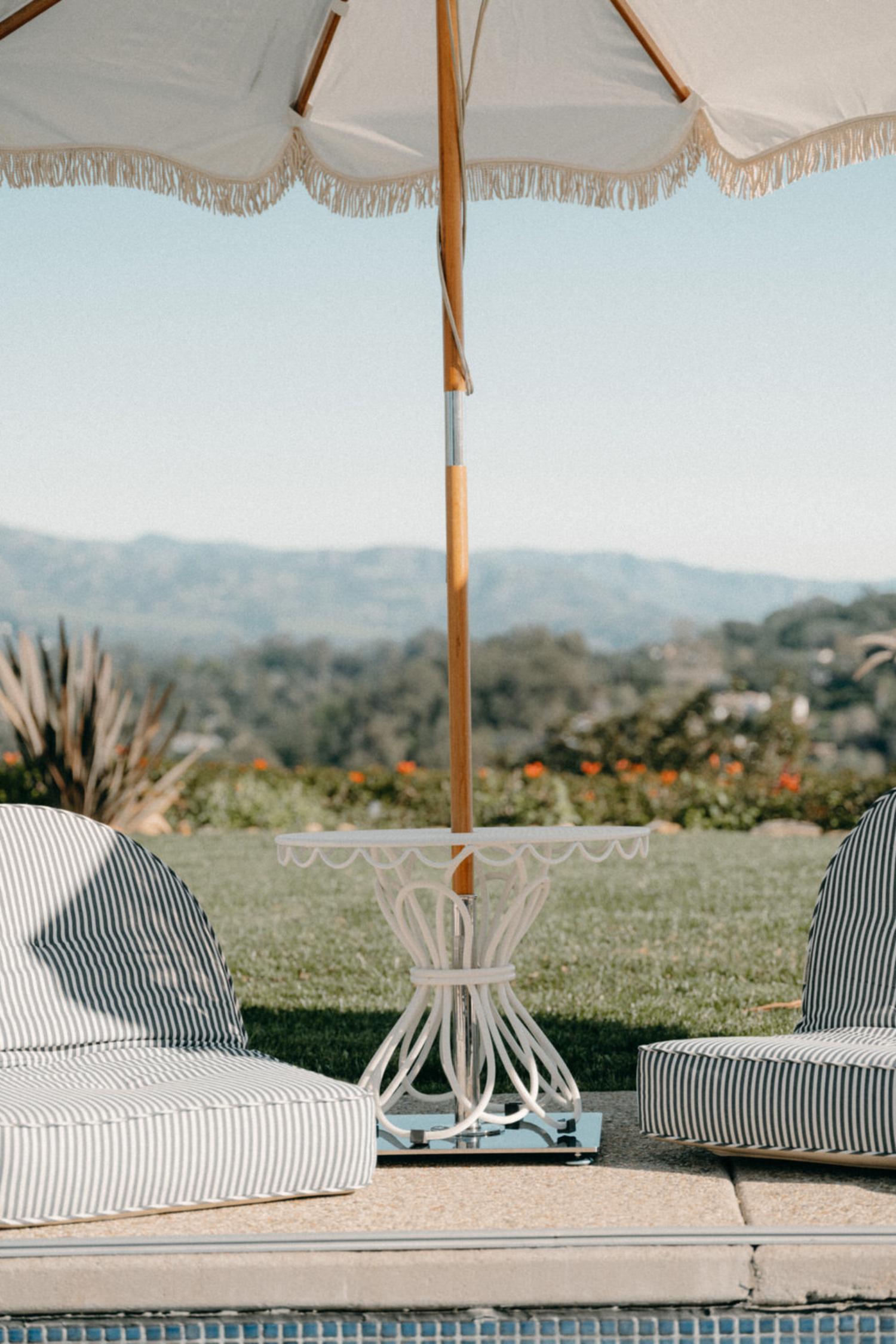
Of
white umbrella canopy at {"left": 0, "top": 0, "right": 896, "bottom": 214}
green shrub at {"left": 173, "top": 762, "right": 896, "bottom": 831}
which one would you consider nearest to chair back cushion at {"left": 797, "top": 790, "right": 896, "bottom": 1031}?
white umbrella canopy at {"left": 0, "top": 0, "right": 896, "bottom": 214}

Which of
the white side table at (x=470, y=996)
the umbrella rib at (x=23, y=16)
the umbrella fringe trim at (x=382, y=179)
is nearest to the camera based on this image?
the white side table at (x=470, y=996)

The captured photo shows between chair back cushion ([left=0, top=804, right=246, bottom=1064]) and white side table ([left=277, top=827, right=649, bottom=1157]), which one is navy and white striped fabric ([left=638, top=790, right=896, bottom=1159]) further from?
chair back cushion ([left=0, top=804, right=246, bottom=1064])

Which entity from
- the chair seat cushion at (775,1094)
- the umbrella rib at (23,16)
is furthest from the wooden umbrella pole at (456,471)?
the umbrella rib at (23,16)

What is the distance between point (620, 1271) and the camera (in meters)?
2.12

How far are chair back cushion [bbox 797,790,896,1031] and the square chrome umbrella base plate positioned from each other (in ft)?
1.89

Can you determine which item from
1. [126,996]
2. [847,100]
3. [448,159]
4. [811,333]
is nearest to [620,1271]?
[126,996]

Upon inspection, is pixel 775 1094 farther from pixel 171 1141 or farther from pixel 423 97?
pixel 423 97

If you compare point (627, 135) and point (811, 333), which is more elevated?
point (811, 333)

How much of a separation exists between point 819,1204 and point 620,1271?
0.51 metres

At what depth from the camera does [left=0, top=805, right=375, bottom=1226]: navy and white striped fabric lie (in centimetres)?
243

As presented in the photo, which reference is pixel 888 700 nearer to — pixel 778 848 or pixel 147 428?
pixel 778 848

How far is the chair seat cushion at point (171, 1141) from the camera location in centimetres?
240

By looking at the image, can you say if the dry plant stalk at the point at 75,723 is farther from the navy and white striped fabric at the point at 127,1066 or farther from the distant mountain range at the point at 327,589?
the distant mountain range at the point at 327,589

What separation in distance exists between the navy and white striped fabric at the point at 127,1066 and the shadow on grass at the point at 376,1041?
3.35 ft
